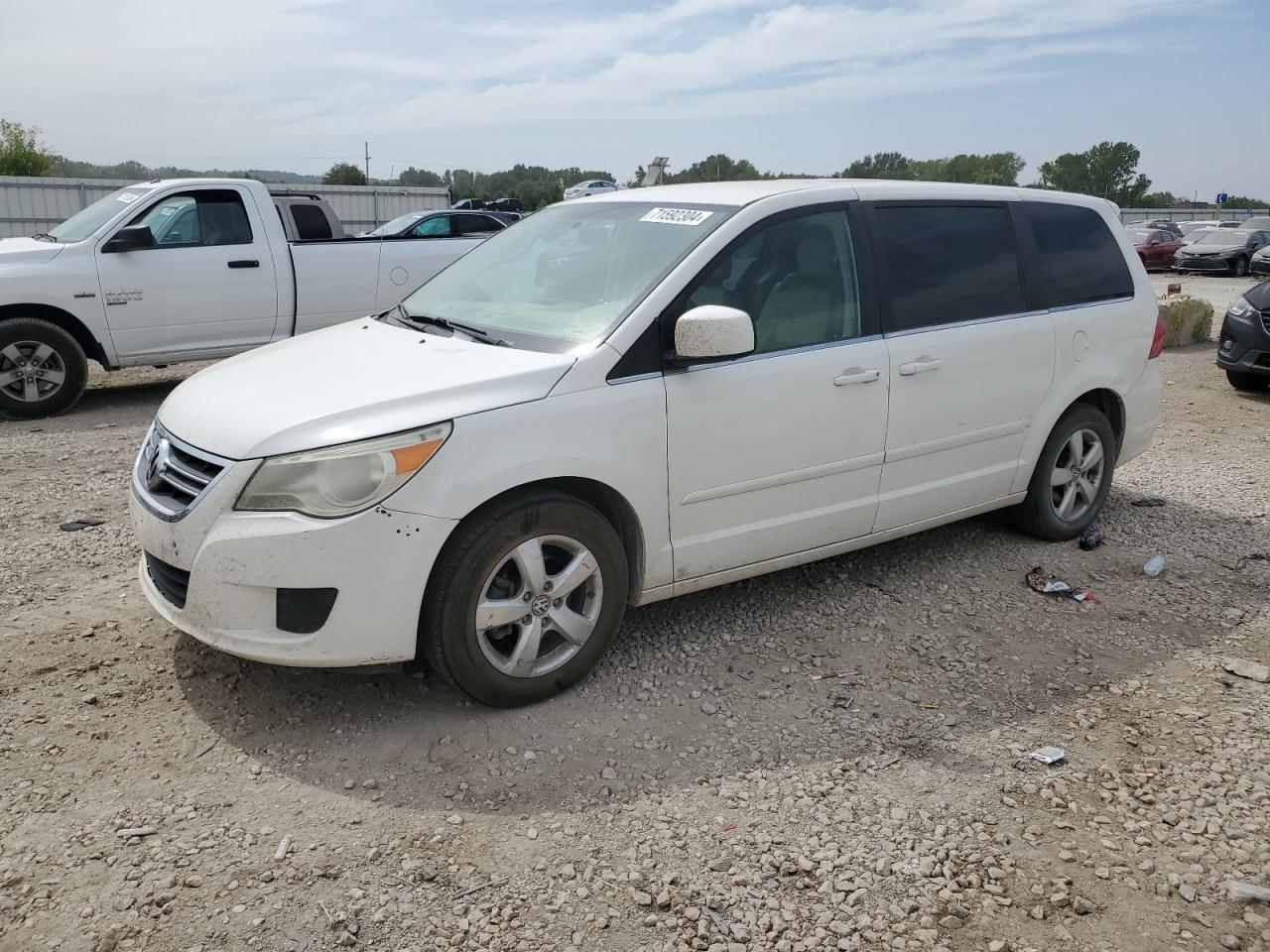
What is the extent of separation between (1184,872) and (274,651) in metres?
2.76

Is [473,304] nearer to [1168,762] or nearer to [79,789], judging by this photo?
[79,789]

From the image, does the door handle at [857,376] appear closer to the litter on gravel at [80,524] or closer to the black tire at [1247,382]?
the litter on gravel at [80,524]

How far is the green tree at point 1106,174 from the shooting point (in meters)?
83.8

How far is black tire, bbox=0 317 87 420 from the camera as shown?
8.29 m

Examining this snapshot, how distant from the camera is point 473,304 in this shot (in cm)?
441

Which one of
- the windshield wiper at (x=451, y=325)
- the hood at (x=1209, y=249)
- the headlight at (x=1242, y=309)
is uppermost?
the windshield wiper at (x=451, y=325)

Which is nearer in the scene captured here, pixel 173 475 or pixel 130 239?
pixel 173 475

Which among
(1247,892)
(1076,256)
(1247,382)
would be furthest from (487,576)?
(1247,382)

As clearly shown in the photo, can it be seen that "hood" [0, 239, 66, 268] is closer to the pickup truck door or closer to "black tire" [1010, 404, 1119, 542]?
the pickup truck door

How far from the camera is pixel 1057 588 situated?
4.90 m

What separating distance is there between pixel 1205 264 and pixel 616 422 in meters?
31.5

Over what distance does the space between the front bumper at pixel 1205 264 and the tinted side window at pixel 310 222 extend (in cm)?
2775

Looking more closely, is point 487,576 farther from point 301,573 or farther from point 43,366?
Answer: point 43,366

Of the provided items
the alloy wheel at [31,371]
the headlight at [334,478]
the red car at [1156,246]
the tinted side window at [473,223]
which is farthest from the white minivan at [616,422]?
the red car at [1156,246]
